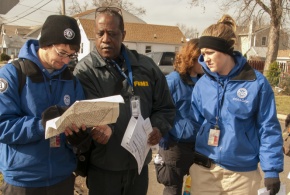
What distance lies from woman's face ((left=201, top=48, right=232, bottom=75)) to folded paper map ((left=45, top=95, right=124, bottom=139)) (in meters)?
1.01

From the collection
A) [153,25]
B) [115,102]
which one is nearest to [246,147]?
[115,102]

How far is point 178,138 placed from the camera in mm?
3340

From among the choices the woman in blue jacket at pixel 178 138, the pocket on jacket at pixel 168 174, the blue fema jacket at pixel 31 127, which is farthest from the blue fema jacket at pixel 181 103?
the blue fema jacket at pixel 31 127

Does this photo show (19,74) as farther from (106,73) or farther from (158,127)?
(158,127)

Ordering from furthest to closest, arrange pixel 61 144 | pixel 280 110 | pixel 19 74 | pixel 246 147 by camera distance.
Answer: pixel 280 110
pixel 246 147
pixel 61 144
pixel 19 74

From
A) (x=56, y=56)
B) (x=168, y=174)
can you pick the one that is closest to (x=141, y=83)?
(x=56, y=56)

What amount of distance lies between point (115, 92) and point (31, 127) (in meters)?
0.74

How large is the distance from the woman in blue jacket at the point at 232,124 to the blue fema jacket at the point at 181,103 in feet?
1.39

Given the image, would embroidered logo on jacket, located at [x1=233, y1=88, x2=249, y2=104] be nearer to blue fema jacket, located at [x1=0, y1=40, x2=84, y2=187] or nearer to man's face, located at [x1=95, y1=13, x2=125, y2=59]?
man's face, located at [x1=95, y1=13, x2=125, y2=59]

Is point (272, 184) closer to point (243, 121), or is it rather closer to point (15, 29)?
point (243, 121)

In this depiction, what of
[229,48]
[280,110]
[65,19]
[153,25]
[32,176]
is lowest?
[280,110]

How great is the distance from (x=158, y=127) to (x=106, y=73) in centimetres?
61

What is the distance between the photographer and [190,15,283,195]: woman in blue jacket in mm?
2518

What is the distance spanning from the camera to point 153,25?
4862cm
